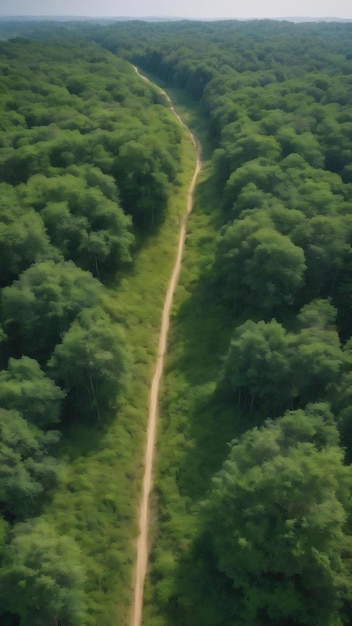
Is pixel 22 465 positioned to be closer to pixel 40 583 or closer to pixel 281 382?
pixel 40 583

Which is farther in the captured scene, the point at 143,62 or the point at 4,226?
the point at 143,62

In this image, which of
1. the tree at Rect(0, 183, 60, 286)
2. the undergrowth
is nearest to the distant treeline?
the undergrowth

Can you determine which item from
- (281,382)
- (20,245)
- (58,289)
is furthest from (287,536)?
(20,245)

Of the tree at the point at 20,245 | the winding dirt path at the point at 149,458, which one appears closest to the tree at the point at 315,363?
the winding dirt path at the point at 149,458

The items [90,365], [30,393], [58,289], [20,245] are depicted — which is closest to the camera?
[30,393]

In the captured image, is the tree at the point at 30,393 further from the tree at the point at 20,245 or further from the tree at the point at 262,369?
the tree at the point at 262,369

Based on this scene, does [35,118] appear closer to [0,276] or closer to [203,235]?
[203,235]

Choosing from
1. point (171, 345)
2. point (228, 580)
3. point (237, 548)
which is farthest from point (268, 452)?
point (171, 345)
